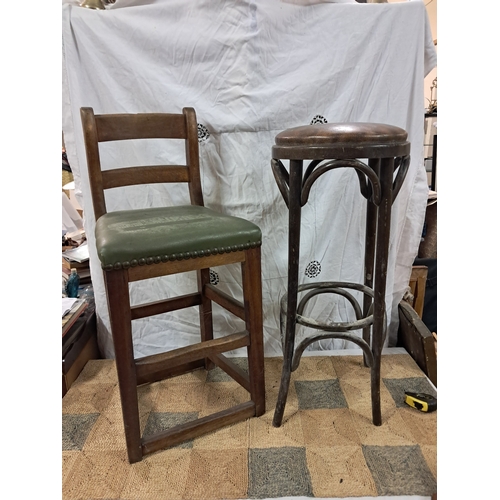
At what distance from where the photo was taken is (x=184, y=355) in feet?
3.44

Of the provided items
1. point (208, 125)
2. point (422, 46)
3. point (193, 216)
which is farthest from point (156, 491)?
point (422, 46)

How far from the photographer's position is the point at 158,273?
96 cm

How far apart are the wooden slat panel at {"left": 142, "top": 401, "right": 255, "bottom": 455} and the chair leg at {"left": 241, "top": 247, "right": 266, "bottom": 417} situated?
0.05 meters

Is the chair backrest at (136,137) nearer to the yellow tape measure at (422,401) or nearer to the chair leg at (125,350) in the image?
the chair leg at (125,350)

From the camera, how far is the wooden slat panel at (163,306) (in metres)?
1.23

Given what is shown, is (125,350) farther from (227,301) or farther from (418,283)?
(418,283)

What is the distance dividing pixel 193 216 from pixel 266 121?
525 millimetres

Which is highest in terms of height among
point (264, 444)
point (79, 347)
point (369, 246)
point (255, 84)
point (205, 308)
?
point (255, 84)

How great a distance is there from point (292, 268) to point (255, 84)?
74 cm

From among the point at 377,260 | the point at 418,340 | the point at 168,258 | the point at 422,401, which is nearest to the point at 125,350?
the point at 168,258

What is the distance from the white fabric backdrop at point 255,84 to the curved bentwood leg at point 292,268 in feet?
1.54

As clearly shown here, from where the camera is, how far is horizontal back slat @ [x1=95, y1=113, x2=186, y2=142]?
118 cm

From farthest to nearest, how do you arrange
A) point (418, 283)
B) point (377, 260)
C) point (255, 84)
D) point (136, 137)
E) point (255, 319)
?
point (418, 283) < point (255, 84) < point (136, 137) < point (255, 319) < point (377, 260)

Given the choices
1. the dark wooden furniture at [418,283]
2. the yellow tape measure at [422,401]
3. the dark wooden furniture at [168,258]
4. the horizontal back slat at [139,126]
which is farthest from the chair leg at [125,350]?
the dark wooden furniture at [418,283]
